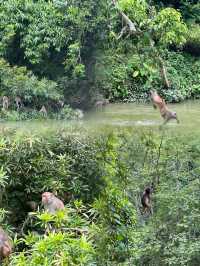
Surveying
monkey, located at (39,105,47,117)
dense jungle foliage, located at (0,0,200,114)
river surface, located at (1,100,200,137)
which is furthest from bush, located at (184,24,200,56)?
monkey, located at (39,105,47,117)

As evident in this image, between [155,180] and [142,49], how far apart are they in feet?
7.06

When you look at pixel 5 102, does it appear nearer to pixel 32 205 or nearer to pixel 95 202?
pixel 32 205

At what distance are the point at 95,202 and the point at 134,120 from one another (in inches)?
74.4

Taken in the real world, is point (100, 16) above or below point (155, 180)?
above

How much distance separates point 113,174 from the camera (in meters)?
5.07

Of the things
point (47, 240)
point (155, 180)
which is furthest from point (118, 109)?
point (47, 240)

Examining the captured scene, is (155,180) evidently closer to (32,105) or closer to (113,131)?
(113,131)

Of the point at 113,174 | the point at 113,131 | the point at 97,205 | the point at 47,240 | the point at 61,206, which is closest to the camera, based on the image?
the point at 47,240

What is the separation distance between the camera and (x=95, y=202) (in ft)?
13.3

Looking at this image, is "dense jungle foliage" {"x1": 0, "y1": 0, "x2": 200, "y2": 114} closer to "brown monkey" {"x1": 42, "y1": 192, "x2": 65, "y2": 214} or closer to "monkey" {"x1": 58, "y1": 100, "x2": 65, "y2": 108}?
"monkey" {"x1": 58, "y1": 100, "x2": 65, "y2": 108}

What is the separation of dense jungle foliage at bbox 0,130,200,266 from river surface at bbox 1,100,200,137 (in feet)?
0.60

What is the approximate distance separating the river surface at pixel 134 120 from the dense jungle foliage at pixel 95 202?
0.18m

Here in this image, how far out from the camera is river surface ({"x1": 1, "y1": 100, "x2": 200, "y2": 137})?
18.2 feet

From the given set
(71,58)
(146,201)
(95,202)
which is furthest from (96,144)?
(71,58)
